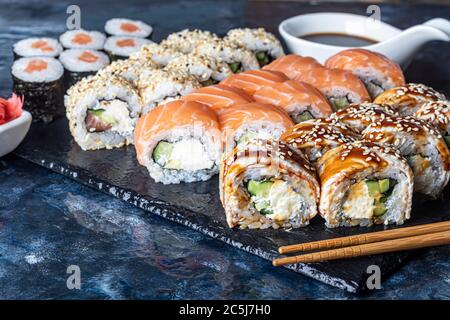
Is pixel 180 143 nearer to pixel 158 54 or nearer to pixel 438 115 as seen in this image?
pixel 158 54

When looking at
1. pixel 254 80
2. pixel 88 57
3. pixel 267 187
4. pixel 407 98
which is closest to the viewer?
pixel 267 187

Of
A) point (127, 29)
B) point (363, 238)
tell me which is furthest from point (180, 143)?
point (127, 29)

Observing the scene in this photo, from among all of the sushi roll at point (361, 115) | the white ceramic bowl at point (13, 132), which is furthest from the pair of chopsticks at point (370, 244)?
the white ceramic bowl at point (13, 132)

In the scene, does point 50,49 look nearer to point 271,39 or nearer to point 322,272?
point 271,39

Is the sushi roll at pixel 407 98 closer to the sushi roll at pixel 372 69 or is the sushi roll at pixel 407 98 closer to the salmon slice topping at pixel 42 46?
the sushi roll at pixel 372 69

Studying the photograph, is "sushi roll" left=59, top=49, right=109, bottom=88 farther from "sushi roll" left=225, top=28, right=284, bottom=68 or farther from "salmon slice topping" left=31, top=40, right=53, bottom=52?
"sushi roll" left=225, top=28, right=284, bottom=68
